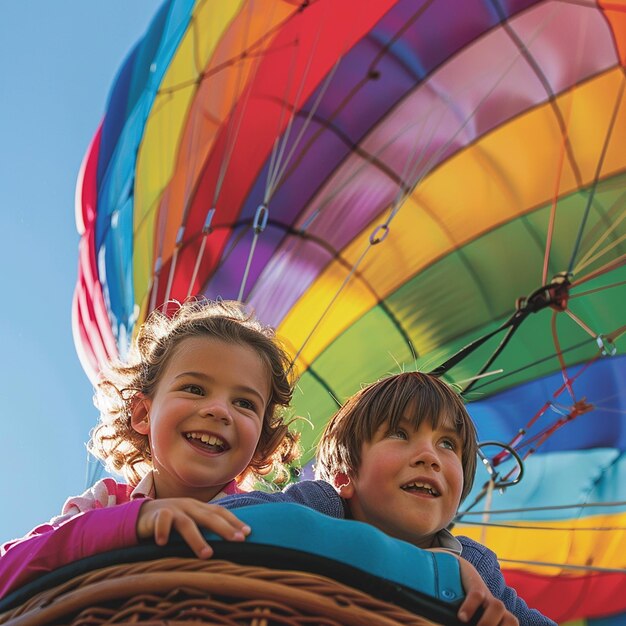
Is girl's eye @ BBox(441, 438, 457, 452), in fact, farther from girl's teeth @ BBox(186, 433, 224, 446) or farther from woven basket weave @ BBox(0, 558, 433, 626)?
woven basket weave @ BBox(0, 558, 433, 626)

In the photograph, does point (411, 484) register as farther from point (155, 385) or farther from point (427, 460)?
point (155, 385)

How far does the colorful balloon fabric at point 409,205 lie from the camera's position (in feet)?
12.4

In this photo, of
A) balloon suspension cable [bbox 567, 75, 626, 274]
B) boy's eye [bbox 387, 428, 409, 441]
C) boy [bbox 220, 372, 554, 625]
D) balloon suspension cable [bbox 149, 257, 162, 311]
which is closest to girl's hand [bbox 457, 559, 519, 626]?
boy [bbox 220, 372, 554, 625]

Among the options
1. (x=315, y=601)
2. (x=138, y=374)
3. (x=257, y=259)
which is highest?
(x=257, y=259)

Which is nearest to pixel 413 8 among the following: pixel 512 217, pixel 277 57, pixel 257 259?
pixel 277 57

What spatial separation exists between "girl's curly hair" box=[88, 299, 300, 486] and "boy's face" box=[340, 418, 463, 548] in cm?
37

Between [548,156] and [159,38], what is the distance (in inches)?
63.4

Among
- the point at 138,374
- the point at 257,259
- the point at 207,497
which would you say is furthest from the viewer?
the point at 257,259

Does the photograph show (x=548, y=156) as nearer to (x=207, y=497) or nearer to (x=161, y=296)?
(x=161, y=296)

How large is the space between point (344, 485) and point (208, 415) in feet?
0.83

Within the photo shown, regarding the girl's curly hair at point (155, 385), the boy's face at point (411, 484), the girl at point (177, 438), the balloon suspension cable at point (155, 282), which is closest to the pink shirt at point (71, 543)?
the girl at point (177, 438)

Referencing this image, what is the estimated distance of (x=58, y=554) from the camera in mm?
1178

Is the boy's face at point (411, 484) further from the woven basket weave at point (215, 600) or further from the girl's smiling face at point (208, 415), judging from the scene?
the woven basket weave at point (215, 600)

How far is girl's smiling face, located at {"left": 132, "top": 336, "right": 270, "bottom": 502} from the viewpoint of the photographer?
173 cm
